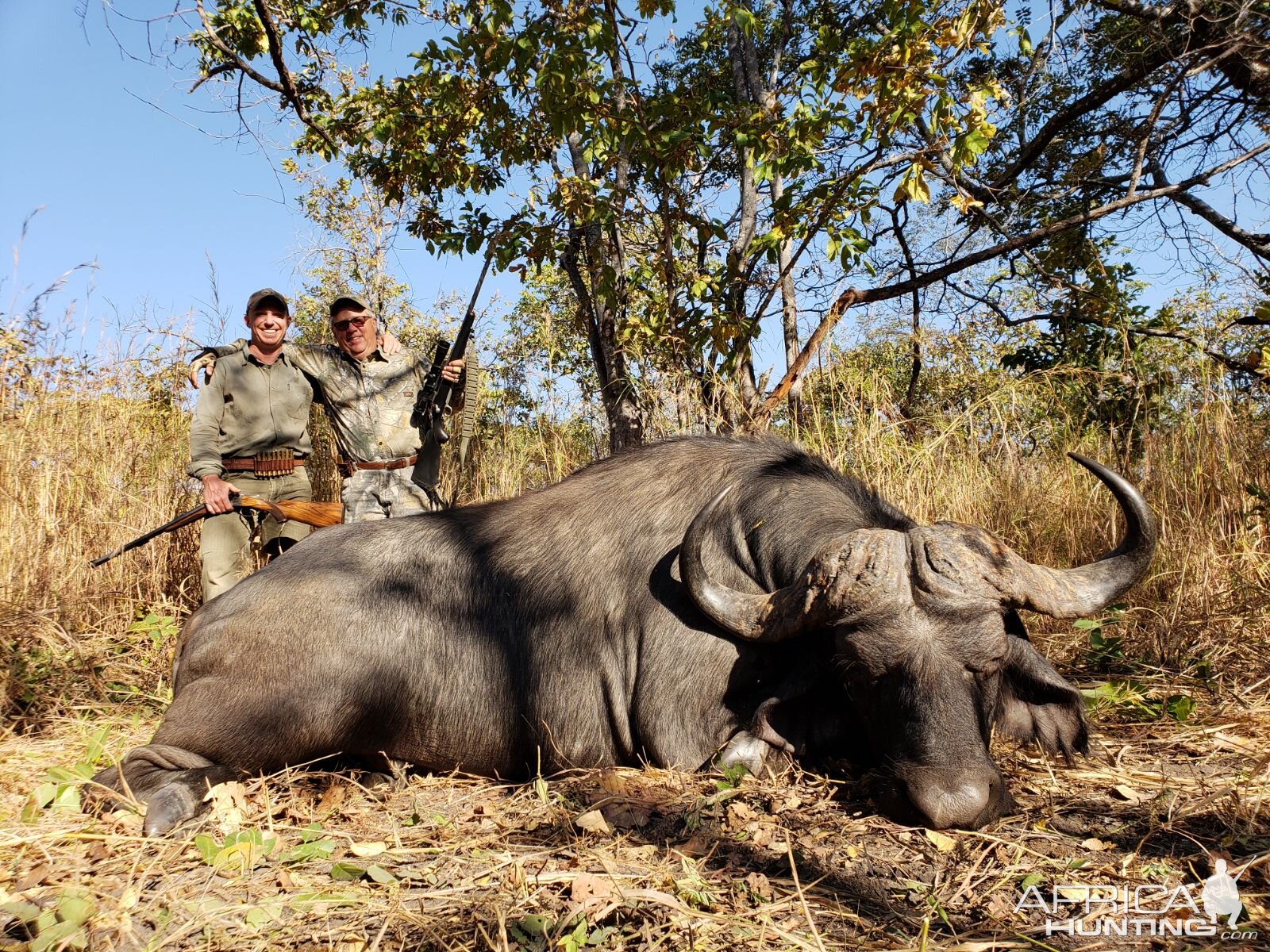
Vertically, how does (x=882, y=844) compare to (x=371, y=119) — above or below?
below

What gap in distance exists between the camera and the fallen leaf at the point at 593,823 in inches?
108

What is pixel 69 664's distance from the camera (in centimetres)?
471


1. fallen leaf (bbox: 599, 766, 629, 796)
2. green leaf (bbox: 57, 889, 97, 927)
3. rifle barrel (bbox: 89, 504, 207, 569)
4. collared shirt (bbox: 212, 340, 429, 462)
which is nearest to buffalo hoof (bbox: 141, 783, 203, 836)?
green leaf (bbox: 57, 889, 97, 927)

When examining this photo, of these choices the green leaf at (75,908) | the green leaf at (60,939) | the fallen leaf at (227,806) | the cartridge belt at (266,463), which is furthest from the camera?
the cartridge belt at (266,463)

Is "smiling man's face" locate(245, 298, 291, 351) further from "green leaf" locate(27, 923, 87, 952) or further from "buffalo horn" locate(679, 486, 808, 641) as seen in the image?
"green leaf" locate(27, 923, 87, 952)

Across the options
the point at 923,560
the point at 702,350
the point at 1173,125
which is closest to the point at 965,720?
the point at 923,560

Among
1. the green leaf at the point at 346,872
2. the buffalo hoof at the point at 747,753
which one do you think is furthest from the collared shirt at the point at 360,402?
the green leaf at the point at 346,872

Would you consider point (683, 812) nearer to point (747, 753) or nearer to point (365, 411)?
point (747, 753)

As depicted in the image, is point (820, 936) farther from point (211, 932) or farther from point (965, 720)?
point (211, 932)

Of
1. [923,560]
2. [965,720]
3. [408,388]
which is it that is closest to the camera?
[965,720]

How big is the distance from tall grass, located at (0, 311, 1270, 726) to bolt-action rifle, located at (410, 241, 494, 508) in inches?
17.0

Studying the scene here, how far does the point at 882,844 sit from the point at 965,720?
50 centimetres

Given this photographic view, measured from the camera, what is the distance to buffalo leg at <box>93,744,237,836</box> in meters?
2.84

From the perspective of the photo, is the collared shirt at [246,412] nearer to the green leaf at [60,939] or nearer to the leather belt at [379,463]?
the leather belt at [379,463]
